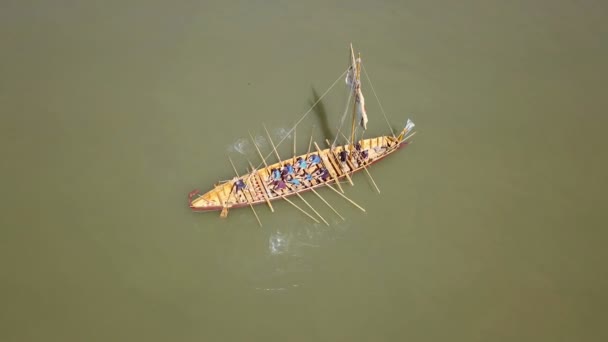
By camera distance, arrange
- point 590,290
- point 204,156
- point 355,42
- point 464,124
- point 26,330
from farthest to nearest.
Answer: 1. point 355,42
2. point 464,124
3. point 204,156
4. point 590,290
5. point 26,330

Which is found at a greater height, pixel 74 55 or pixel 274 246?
pixel 74 55

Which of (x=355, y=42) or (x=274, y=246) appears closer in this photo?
(x=274, y=246)

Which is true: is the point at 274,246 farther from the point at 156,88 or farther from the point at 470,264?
the point at 156,88

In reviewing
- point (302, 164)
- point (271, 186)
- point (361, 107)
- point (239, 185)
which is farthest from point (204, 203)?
point (361, 107)

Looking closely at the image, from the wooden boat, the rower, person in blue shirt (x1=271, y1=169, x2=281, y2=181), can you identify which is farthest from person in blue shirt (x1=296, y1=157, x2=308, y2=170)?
the rower

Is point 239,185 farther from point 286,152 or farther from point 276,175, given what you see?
point 286,152

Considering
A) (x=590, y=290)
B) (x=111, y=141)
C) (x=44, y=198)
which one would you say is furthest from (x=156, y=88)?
(x=590, y=290)

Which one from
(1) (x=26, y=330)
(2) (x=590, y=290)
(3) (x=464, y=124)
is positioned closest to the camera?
(1) (x=26, y=330)
